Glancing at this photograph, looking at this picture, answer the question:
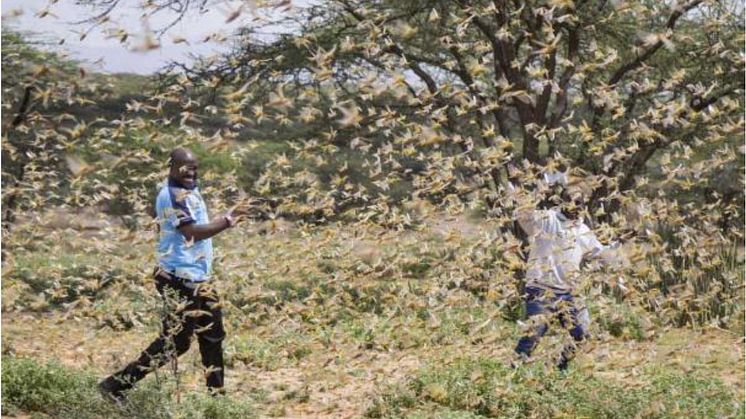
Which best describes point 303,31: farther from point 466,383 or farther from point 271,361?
point 466,383

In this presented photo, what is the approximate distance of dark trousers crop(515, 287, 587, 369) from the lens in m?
7.61

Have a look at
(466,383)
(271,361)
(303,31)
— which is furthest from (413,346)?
(303,31)

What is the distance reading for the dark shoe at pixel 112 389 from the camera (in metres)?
6.73

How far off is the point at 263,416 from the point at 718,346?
5.41 m

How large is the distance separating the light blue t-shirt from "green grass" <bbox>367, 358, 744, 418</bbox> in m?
1.73

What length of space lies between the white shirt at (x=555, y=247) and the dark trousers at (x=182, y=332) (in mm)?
2227

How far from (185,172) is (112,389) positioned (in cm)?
145

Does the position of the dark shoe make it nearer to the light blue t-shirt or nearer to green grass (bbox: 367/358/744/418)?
the light blue t-shirt

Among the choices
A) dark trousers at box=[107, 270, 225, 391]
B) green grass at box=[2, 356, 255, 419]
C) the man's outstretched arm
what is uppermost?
the man's outstretched arm

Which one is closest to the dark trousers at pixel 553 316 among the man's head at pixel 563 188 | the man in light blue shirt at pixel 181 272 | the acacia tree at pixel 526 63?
the man's head at pixel 563 188

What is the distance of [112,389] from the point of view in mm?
6754

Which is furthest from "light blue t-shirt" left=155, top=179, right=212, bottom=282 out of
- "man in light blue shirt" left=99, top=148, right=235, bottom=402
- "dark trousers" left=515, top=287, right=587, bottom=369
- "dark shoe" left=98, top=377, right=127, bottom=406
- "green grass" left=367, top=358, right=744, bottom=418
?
"dark trousers" left=515, top=287, right=587, bottom=369

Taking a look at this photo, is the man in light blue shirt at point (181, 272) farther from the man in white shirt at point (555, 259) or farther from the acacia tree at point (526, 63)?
the acacia tree at point (526, 63)

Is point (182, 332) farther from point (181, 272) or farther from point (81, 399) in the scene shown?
point (81, 399)
